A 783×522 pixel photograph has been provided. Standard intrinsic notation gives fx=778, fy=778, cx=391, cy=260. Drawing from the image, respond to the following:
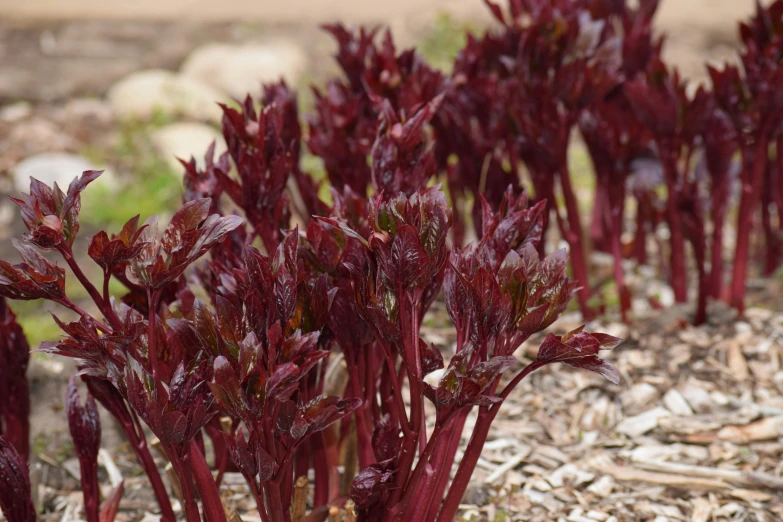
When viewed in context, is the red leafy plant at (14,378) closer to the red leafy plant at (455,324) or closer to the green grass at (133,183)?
the red leafy plant at (455,324)

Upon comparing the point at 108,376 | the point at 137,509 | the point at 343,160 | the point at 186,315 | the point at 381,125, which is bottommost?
the point at 137,509

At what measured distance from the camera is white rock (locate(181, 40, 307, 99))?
7812 millimetres

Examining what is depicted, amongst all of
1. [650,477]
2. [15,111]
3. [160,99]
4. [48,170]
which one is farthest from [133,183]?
[650,477]

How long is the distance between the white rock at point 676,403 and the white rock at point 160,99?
207 inches

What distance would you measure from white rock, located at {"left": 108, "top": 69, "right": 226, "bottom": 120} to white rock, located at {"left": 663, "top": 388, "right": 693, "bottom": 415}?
5259 millimetres

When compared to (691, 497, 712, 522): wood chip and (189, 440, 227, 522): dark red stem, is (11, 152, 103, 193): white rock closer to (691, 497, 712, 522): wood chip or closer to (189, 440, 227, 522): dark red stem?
(189, 440, 227, 522): dark red stem

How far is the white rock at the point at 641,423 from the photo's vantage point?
99.1 inches

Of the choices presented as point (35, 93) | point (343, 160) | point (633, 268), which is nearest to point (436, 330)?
point (343, 160)

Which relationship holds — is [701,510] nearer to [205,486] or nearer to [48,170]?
[205,486]

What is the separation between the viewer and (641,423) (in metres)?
2.55

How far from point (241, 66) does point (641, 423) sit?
20.8 ft

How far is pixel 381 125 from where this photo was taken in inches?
76.7

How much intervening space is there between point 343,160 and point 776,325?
1791mm

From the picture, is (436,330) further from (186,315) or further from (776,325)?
(186,315)
